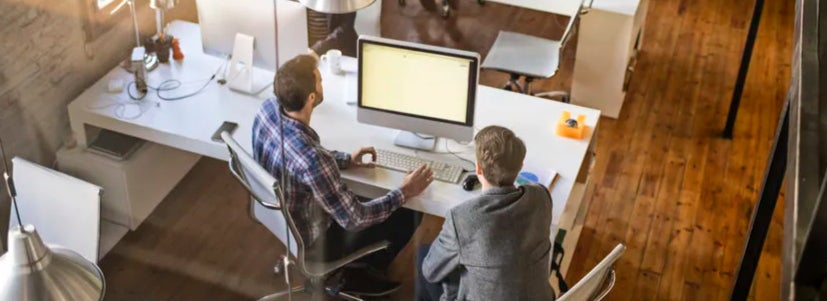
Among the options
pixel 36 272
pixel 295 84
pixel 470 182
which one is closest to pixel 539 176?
pixel 470 182

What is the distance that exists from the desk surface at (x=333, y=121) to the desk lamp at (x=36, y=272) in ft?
6.05

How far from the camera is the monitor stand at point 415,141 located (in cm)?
367

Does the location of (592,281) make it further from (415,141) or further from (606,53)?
(606,53)

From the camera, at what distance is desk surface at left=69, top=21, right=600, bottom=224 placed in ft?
11.6

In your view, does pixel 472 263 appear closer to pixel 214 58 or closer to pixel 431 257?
pixel 431 257

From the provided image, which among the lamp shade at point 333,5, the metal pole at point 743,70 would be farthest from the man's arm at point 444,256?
the metal pole at point 743,70

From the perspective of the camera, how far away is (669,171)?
190 inches

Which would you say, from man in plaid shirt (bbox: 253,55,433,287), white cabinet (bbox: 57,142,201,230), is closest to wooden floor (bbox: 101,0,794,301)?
white cabinet (bbox: 57,142,201,230)

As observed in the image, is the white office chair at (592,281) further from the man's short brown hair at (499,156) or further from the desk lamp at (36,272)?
the desk lamp at (36,272)

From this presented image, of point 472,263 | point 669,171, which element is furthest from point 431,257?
point 669,171

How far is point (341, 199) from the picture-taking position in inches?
132

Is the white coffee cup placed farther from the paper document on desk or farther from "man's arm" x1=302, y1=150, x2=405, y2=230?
the paper document on desk

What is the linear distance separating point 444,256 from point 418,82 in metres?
0.72

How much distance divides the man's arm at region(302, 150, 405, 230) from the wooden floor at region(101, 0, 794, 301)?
0.27 meters
